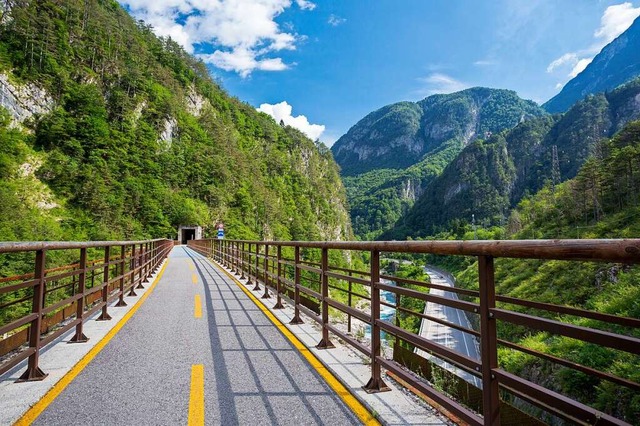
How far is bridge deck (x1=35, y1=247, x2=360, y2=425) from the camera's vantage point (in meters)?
3.33

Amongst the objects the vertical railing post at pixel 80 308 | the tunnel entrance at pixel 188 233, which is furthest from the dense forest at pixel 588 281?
the tunnel entrance at pixel 188 233

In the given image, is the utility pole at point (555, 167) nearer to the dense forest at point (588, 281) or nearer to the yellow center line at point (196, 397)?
the dense forest at point (588, 281)

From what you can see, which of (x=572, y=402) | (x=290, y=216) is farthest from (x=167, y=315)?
(x=290, y=216)

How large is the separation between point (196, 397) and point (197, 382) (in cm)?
41

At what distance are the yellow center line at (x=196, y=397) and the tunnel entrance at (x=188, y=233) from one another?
7787 centimetres

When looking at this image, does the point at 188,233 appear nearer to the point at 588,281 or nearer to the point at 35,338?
the point at 588,281

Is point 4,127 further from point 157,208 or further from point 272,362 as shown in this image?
point 272,362

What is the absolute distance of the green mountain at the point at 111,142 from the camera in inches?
2434

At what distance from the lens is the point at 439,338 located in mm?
48906

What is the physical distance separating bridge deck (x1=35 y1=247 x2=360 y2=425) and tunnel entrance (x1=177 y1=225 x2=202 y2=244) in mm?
76318

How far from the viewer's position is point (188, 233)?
84.0 m

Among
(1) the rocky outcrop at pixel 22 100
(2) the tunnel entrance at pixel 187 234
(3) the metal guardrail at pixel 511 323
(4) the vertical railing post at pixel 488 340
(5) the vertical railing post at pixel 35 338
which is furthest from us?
(2) the tunnel entrance at pixel 187 234

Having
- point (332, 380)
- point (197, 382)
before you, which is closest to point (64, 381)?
point (197, 382)

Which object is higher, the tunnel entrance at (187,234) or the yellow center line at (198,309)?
the tunnel entrance at (187,234)
